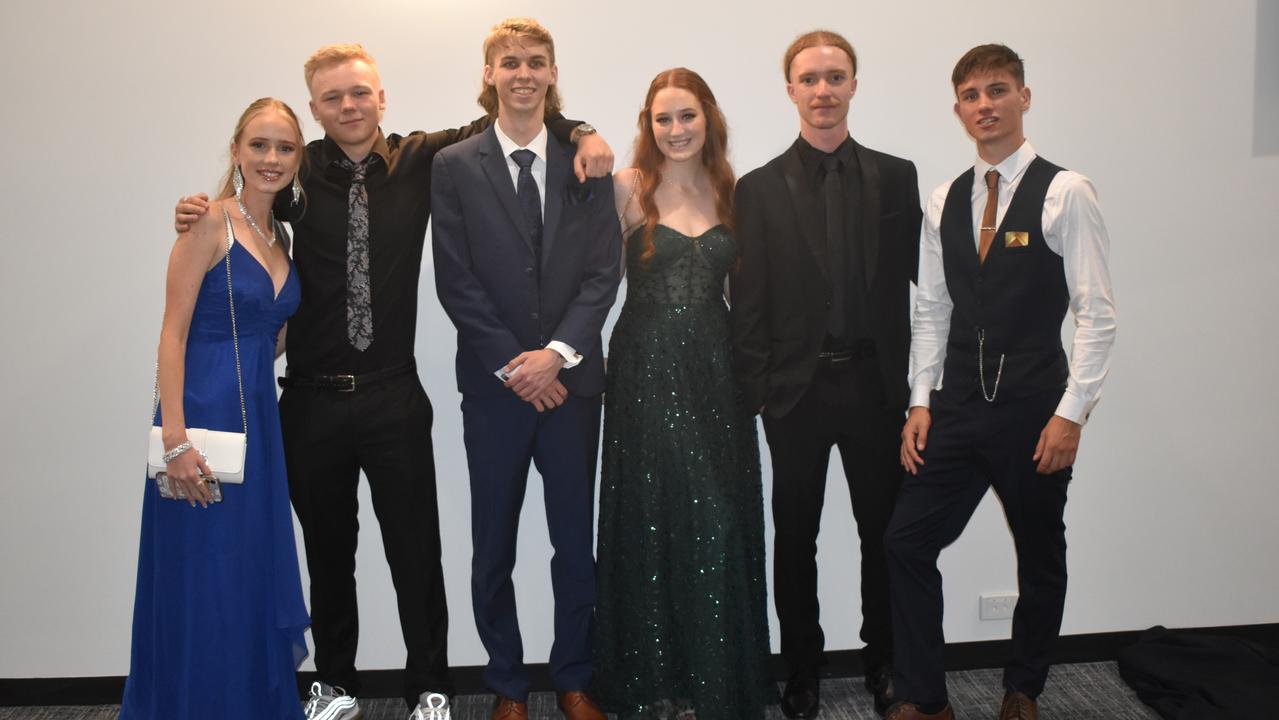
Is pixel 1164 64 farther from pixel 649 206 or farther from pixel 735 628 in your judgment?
pixel 735 628

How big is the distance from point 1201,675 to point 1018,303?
1.55m

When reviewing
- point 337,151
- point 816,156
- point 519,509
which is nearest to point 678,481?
point 519,509

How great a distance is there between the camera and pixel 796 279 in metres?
2.73

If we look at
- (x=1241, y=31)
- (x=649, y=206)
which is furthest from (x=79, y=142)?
(x=1241, y=31)

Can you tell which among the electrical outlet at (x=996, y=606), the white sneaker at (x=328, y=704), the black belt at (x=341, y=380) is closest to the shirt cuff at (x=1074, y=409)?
the electrical outlet at (x=996, y=606)

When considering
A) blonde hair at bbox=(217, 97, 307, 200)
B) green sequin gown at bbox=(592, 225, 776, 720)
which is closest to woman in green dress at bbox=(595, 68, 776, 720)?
green sequin gown at bbox=(592, 225, 776, 720)

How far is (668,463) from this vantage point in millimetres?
2693

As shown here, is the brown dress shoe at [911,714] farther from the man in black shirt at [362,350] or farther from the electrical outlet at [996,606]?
the man in black shirt at [362,350]

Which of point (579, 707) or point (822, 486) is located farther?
point (822, 486)

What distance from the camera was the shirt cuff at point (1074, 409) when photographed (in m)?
2.53

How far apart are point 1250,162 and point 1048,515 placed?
1.80m

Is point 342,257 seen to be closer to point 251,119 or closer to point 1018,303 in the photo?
point 251,119

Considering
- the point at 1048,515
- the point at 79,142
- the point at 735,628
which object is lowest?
the point at 735,628

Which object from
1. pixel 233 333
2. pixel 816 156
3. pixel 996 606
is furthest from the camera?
pixel 996 606
